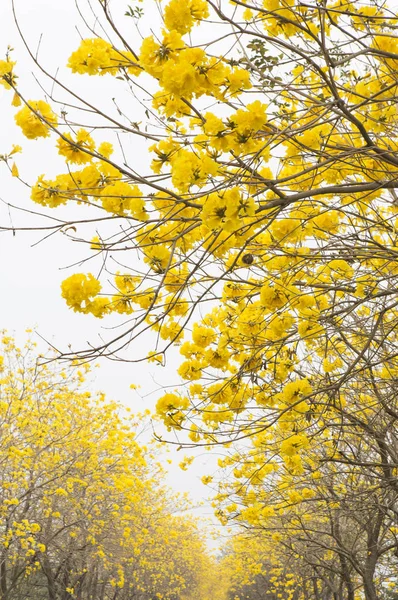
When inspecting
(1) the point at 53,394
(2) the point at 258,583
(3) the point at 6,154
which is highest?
(1) the point at 53,394

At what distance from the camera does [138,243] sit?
7.04 ft

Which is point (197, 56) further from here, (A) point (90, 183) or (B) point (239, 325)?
(B) point (239, 325)

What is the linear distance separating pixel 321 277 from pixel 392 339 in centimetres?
158

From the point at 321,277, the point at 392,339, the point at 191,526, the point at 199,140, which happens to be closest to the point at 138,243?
the point at 199,140

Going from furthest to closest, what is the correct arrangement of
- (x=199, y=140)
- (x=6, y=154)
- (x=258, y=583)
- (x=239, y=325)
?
(x=258, y=583) < (x=239, y=325) < (x=6, y=154) < (x=199, y=140)

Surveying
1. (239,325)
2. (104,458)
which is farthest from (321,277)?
(104,458)

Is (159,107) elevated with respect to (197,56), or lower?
elevated

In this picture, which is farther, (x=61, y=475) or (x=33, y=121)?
(x=61, y=475)

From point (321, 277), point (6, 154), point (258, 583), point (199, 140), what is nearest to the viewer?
point (199, 140)

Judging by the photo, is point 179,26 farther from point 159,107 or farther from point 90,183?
point 90,183

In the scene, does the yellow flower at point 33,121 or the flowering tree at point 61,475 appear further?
the flowering tree at point 61,475

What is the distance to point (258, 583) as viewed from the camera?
22.1 m

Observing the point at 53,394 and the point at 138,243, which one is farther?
the point at 53,394

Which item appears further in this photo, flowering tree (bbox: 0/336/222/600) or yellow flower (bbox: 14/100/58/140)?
flowering tree (bbox: 0/336/222/600)
